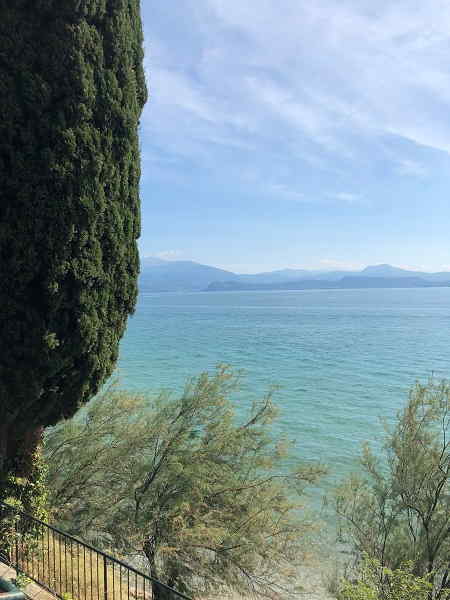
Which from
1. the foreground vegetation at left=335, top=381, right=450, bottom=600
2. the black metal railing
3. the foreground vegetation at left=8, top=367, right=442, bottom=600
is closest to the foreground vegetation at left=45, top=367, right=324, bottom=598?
the foreground vegetation at left=8, top=367, right=442, bottom=600

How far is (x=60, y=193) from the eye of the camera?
6934 millimetres

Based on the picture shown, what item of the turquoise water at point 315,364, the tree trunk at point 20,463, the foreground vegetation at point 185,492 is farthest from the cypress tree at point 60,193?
the turquoise water at point 315,364

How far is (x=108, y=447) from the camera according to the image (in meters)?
12.4

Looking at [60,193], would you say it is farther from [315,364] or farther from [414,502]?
[315,364]

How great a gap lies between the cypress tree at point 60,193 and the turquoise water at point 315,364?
11098 millimetres

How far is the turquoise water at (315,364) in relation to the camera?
30.4m

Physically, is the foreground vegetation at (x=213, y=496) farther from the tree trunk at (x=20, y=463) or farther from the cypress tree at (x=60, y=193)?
the cypress tree at (x=60, y=193)

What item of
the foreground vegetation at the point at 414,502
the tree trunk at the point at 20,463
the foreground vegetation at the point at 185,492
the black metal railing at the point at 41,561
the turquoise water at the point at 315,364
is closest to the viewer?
the black metal railing at the point at 41,561

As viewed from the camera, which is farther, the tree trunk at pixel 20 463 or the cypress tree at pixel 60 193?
the tree trunk at pixel 20 463

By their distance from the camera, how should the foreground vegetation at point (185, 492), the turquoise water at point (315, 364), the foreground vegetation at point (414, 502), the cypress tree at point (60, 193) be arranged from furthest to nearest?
the turquoise water at point (315, 364) → the foreground vegetation at point (414, 502) → the foreground vegetation at point (185, 492) → the cypress tree at point (60, 193)

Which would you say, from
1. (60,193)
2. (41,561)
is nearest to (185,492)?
(41,561)

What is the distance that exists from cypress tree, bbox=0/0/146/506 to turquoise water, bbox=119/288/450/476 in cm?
1110

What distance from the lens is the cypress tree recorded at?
678 cm

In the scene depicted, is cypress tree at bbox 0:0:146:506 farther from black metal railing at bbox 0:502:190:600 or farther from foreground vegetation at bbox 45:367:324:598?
foreground vegetation at bbox 45:367:324:598
